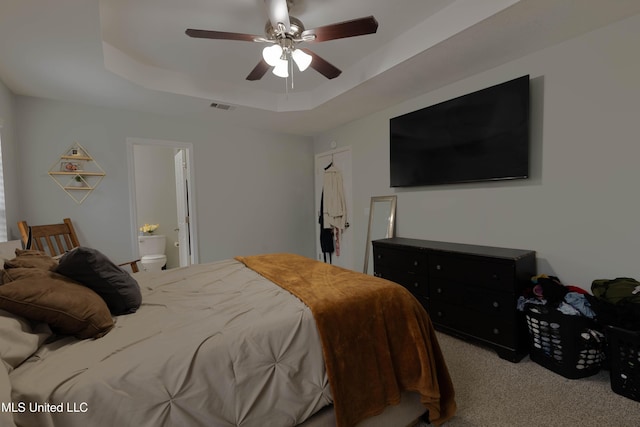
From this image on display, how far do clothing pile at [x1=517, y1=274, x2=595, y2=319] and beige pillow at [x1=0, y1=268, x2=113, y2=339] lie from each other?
2.63m

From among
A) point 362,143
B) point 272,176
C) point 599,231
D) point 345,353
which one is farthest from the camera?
point 272,176

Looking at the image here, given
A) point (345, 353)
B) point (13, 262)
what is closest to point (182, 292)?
point (13, 262)

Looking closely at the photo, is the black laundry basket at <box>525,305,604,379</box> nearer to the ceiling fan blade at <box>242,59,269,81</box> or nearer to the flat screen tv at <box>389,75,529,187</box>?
the flat screen tv at <box>389,75,529,187</box>

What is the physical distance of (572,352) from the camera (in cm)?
191

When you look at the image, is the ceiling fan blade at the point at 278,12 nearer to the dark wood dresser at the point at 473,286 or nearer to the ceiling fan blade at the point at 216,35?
the ceiling fan blade at the point at 216,35

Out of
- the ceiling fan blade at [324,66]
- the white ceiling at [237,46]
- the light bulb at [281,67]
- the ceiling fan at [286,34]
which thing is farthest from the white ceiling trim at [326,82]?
the light bulb at [281,67]

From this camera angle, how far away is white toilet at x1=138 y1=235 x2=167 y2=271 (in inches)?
180

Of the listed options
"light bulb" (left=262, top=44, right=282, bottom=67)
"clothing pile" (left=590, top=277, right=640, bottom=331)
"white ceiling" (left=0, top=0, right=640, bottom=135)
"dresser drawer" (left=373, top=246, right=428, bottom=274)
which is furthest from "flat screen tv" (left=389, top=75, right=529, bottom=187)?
"light bulb" (left=262, top=44, right=282, bottom=67)

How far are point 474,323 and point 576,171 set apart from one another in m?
1.41

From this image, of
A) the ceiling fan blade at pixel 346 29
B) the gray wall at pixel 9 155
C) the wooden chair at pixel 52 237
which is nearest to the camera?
the ceiling fan blade at pixel 346 29

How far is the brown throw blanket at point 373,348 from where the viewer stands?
1.31 metres

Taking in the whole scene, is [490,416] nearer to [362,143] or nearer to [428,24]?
[428,24]

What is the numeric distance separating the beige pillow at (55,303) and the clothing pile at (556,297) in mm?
2629

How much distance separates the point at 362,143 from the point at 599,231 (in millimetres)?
2636
